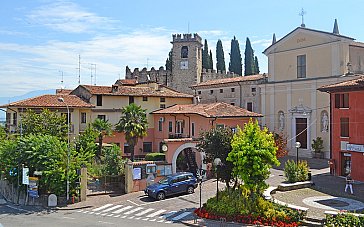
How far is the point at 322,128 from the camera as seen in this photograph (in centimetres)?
3856

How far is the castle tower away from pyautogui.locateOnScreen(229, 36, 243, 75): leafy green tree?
47.9 ft

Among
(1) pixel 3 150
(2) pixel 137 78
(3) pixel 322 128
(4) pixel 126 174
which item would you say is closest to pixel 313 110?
(3) pixel 322 128

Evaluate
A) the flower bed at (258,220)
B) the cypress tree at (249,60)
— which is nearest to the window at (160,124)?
the flower bed at (258,220)

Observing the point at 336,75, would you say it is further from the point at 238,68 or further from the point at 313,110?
the point at 238,68

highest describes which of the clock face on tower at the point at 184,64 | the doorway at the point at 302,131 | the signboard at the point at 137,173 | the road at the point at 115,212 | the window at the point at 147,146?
the clock face on tower at the point at 184,64

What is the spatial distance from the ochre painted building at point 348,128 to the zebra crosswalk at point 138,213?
13.6 m

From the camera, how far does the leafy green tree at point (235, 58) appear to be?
7788cm

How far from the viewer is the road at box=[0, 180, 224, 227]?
70.5ft

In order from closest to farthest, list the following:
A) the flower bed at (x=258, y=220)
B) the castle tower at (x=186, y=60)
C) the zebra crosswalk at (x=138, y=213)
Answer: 1. the flower bed at (x=258, y=220)
2. the zebra crosswalk at (x=138, y=213)
3. the castle tower at (x=186, y=60)

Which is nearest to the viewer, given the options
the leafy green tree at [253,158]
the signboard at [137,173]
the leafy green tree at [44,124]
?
the leafy green tree at [253,158]

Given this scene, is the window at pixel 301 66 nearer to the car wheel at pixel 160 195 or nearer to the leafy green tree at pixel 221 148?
the leafy green tree at pixel 221 148

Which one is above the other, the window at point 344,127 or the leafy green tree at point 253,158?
the window at point 344,127

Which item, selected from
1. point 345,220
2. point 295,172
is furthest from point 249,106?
point 345,220

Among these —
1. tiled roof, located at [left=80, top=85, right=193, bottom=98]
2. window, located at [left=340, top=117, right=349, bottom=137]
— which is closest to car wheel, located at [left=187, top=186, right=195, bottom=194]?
window, located at [left=340, top=117, right=349, bottom=137]
